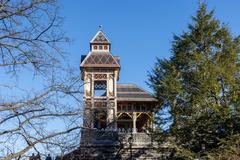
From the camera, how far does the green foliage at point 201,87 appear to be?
2186cm

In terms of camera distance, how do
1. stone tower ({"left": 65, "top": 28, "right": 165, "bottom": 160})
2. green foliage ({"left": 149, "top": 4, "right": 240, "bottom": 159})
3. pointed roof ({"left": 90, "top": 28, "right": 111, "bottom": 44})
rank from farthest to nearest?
pointed roof ({"left": 90, "top": 28, "right": 111, "bottom": 44}), stone tower ({"left": 65, "top": 28, "right": 165, "bottom": 160}), green foliage ({"left": 149, "top": 4, "right": 240, "bottom": 159})

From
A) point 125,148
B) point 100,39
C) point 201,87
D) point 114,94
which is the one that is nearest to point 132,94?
point 114,94

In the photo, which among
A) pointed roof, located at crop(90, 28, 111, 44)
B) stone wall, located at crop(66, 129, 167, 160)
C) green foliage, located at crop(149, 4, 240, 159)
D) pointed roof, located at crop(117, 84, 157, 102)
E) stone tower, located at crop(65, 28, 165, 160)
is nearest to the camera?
green foliage, located at crop(149, 4, 240, 159)

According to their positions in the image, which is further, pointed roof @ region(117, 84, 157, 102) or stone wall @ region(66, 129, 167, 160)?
pointed roof @ region(117, 84, 157, 102)

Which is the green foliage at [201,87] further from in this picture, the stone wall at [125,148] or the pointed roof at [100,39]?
the pointed roof at [100,39]

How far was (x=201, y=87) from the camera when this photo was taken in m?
22.6

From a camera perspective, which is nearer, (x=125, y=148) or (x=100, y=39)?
(x=125, y=148)

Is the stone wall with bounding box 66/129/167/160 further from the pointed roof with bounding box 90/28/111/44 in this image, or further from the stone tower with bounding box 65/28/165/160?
the pointed roof with bounding box 90/28/111/44

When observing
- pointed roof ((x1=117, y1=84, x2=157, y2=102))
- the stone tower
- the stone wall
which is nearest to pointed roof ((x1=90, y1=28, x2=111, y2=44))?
the stone tower

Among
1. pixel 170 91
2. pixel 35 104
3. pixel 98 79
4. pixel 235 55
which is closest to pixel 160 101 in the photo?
pixel 170 91

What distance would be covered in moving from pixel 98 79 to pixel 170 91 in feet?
35.5

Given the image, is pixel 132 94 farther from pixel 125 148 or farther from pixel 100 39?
pixel 125 148

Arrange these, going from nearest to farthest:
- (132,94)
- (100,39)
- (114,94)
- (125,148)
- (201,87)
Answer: (201,87) < (125,148) < (114,94) < (132,94) < (100,39)

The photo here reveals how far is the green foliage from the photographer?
21.9 meters
